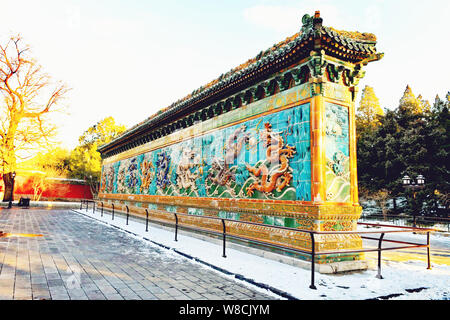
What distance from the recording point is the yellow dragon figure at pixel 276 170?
302 inches

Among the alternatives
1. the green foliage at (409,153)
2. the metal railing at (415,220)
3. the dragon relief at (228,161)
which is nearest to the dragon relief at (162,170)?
the dragon relief at (228,161)

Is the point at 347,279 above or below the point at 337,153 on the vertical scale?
below

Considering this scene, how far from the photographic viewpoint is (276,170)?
7.96 m

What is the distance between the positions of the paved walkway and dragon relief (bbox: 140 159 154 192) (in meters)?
7.71

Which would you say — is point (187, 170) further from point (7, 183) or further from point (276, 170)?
point (7, 183)

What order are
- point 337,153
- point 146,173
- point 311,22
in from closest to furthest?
point 311,22 < point 337,153 < point 146,173

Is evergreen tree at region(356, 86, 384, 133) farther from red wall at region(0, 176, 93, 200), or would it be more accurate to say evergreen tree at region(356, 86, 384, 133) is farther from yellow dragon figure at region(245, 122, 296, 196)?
red wall at region(0, 176, 93, 200)

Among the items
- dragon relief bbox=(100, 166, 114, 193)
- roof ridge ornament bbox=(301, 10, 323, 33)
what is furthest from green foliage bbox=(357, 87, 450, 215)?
dragon relief bbox=(100, 166, 114, 193)

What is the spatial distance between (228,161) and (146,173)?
26.4ft

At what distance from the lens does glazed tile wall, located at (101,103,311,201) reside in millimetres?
7438

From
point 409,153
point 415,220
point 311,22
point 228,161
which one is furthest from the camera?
point 409,153

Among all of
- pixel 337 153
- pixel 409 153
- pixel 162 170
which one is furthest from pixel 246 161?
pixel 409 153
